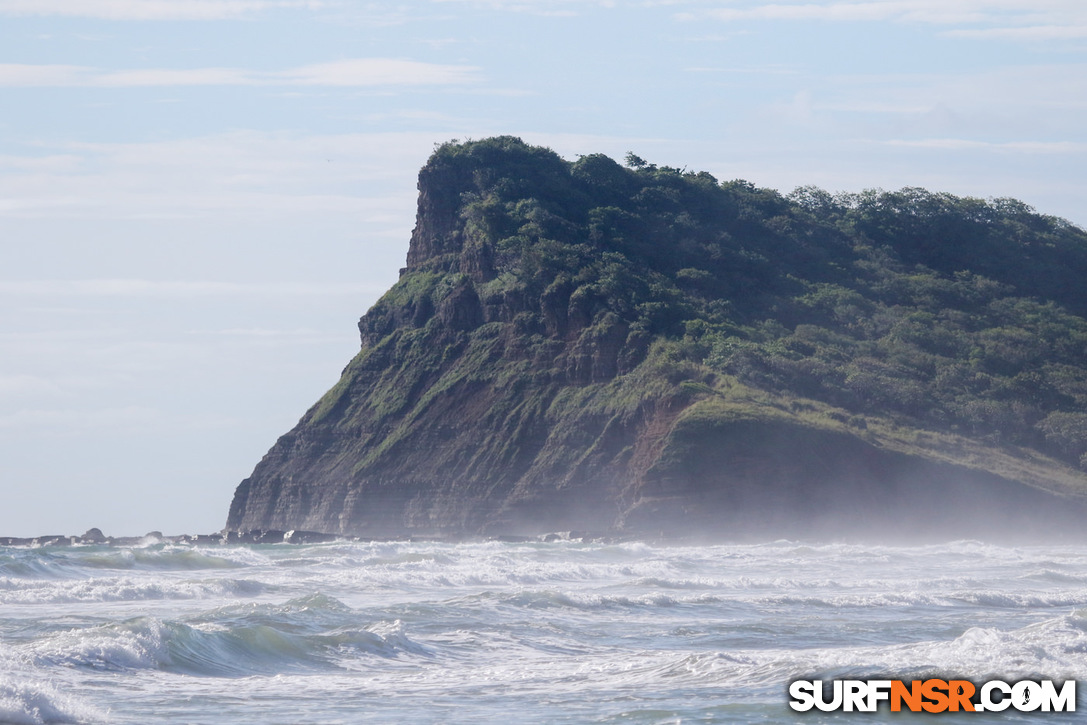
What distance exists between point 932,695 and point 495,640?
772 cm

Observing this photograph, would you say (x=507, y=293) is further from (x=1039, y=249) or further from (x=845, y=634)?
(x=845, y=634)

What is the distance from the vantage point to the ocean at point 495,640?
14.7 m

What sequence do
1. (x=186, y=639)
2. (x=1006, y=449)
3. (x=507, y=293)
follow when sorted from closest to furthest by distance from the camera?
1. (x=186, y=639)
2. (x=1006, y=449)
3. (x=507, y=293)

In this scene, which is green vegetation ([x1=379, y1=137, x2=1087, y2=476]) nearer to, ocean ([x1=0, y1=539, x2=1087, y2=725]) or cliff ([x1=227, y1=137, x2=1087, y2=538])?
cliff ([x1=227, y1=137, x2=1087, y2=538])

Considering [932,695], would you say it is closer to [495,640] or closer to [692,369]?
[495,640]

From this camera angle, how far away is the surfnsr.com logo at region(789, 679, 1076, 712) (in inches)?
556

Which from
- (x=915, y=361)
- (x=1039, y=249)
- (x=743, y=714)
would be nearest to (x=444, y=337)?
(x=915, y=361)

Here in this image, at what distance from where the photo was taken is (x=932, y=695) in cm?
1480

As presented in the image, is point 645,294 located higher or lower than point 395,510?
higher

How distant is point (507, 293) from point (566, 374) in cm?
690

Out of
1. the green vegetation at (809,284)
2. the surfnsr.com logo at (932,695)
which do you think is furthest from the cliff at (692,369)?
the surfnsr.com logo at (932,695)

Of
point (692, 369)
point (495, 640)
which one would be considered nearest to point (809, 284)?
point (692, 369)

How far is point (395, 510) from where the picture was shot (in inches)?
2566

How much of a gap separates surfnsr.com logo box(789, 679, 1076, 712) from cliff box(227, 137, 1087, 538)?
124 ft
